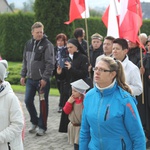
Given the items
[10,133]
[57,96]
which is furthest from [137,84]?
[57,96]

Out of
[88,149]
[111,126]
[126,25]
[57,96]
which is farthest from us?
[57,96]

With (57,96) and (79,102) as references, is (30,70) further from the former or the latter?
(57,96)

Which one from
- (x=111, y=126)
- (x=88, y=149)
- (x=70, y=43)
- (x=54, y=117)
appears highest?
(x=70, y=43)

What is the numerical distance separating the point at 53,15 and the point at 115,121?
14163 mm

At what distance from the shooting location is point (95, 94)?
11.5 feet

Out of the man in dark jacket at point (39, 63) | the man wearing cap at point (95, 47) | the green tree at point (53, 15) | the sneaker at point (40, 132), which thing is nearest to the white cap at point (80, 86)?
the man in dark jacket at point (39, 63)

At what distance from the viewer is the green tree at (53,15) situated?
1670 centimetres

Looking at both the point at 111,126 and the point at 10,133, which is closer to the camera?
the point at 111,126

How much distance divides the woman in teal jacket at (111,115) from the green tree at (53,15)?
1300 cm

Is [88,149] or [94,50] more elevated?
[94,50]

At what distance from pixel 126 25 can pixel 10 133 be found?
372 cm

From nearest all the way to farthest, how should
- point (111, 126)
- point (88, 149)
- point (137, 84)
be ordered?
point (111, 126) → point (88, 149) → point (137, 84)

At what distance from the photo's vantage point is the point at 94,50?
8727 mm

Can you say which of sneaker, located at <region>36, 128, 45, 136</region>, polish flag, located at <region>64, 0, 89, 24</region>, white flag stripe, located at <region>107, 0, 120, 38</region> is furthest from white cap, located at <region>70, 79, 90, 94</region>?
polish flag, located at <region>64, 0, 89, 24</region>
